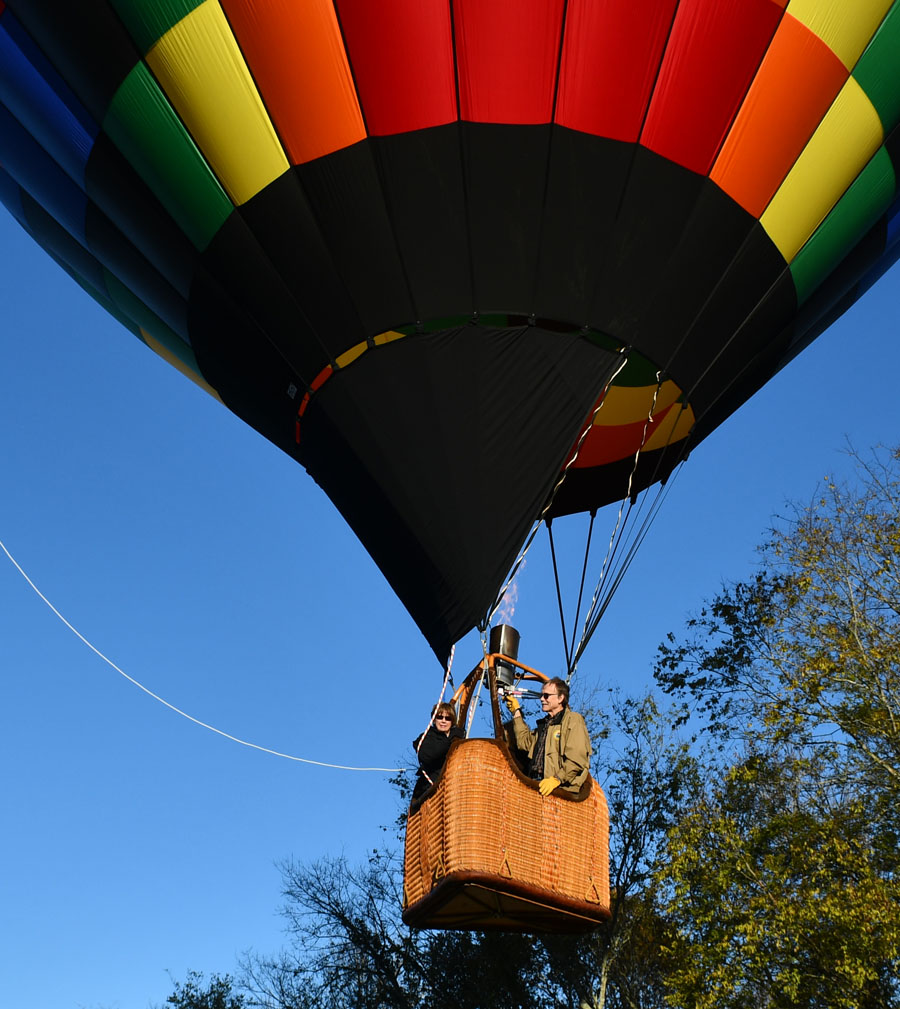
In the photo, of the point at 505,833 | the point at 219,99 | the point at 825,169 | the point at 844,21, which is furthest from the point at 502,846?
the point at 844,21

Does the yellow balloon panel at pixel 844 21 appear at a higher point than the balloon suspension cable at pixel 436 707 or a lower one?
higher

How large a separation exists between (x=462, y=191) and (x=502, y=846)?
313 centimetres

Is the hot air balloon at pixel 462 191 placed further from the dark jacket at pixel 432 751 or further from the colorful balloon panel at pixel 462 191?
the dark jacket at pixel 432 751

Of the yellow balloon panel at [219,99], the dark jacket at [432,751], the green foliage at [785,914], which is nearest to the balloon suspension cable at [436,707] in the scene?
the dark jacket at [432,751]

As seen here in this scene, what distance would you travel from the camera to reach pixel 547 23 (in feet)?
17.2

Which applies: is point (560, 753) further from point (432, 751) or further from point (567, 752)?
point (432, 751)

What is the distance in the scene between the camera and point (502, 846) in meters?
4.25

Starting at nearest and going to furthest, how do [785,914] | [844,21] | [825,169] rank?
1. [844,21]
2. [825,169]
3. [785,914]

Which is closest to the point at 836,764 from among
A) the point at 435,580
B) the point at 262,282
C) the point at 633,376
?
the point at 633,376

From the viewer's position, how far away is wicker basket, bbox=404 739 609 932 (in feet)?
13.9

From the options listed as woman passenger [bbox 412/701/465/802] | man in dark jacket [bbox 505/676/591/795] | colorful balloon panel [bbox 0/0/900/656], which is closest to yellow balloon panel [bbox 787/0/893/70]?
colorful balloon panel [bbox 0/0/900/656]

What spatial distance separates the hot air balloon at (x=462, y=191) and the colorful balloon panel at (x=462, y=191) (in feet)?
0.04

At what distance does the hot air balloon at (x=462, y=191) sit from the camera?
5.34m

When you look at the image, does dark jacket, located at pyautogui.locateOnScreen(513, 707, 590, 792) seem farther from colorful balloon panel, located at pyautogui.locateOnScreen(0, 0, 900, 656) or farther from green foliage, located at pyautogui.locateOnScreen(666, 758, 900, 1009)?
green foliage, located at pyautogui.locateOnScreen(666, 758, 900, 1009)
